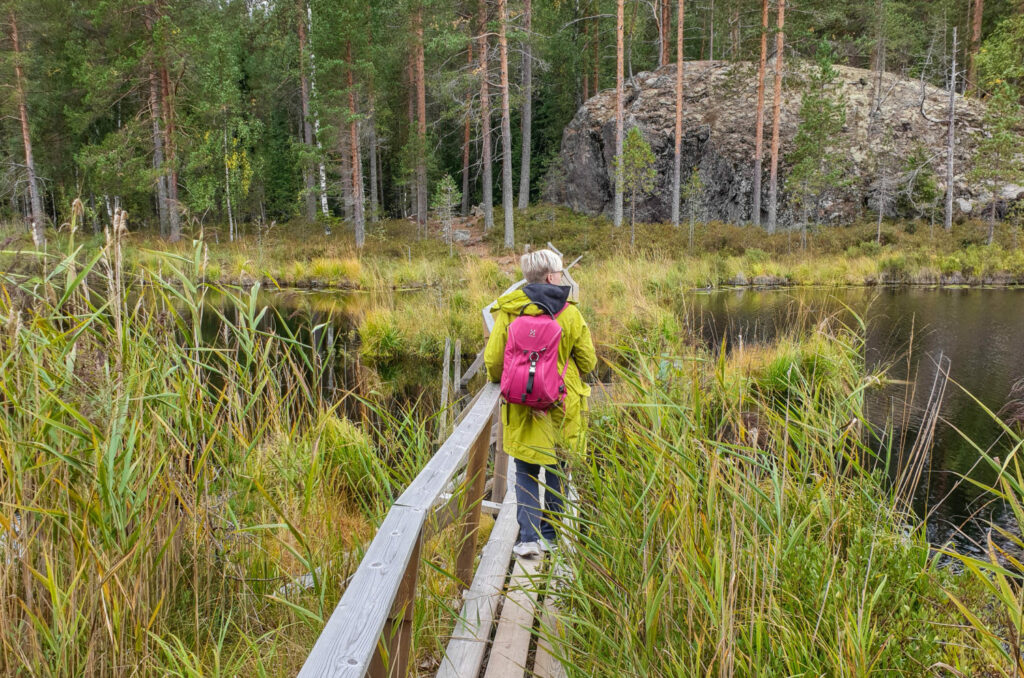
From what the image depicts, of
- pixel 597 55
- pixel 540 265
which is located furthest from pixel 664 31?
pixel 540 265

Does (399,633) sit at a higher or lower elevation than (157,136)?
lower

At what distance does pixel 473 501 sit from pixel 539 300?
0.87 meters

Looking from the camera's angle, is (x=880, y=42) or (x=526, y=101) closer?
(x=526, y=101)

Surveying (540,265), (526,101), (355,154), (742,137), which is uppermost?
(526,101)

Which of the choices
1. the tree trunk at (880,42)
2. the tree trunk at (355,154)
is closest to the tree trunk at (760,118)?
the tree trunk at (880,42)

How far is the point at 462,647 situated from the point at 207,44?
28142mm

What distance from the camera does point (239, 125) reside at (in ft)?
89.5

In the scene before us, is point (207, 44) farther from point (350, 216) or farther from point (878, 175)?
point (878, 175)

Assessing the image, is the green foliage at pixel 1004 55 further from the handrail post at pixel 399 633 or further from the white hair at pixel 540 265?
the handrail post at pixel 399 633

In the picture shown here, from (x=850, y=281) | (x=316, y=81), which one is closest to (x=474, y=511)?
(x=850, y=281)

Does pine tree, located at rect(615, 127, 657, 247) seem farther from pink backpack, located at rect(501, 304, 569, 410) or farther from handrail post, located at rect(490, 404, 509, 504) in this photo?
pink backpack, located at rect(501, 304, 569, 410)

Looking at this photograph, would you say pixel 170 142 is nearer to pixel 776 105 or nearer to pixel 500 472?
pixel 776 105

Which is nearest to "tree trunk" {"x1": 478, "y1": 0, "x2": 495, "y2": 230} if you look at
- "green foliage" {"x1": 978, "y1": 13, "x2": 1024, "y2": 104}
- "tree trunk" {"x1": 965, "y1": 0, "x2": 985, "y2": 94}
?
"green foliage" {"x1": 978, "y1": 13, "x2": 1024, "y2": 104}

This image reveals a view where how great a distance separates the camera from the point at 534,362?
262cm
